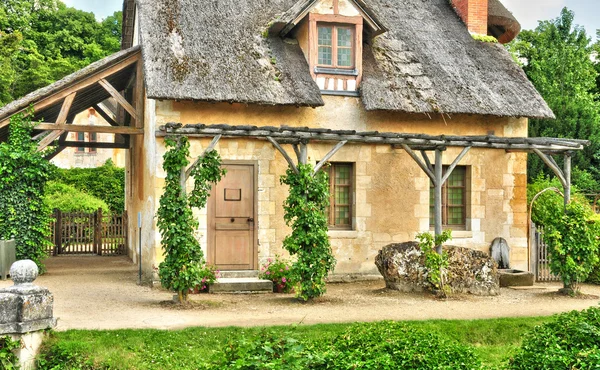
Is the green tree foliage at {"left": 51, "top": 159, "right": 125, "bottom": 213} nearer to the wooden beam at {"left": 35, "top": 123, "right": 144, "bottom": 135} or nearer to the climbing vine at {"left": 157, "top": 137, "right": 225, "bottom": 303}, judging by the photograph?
the wooden beam at {"left": 35, "top": 123, "right": 144, "bottom": 135}

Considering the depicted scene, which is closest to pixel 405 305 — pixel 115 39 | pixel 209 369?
pixel 209 369

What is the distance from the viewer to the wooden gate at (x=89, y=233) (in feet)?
71.6

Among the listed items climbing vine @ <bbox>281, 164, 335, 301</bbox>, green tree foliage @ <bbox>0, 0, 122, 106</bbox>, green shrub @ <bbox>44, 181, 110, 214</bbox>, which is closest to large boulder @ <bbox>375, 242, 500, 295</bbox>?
climbing vine @ <bbox>281, 164, 335, 301</bbox>

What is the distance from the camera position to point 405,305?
42.6ft

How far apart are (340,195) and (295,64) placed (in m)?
3.04

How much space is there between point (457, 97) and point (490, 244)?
3.56 metres

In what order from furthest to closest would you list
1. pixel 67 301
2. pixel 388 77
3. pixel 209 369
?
pixel 388 77
pixel 67 301
pixel 209 369

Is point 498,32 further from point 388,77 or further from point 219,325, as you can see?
point 219,325

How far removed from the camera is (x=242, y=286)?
46.5ft

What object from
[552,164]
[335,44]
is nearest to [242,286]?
[335,44]

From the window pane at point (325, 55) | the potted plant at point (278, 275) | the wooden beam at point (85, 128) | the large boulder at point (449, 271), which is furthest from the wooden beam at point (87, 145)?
the large boulder at point (449, 271)

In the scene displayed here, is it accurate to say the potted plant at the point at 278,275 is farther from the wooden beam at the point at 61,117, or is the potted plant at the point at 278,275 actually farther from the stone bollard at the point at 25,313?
the stone bollard at the point at 25,313

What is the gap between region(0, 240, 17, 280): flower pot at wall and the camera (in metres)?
14.7

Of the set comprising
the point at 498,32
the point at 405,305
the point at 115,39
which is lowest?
the point at 405,305
